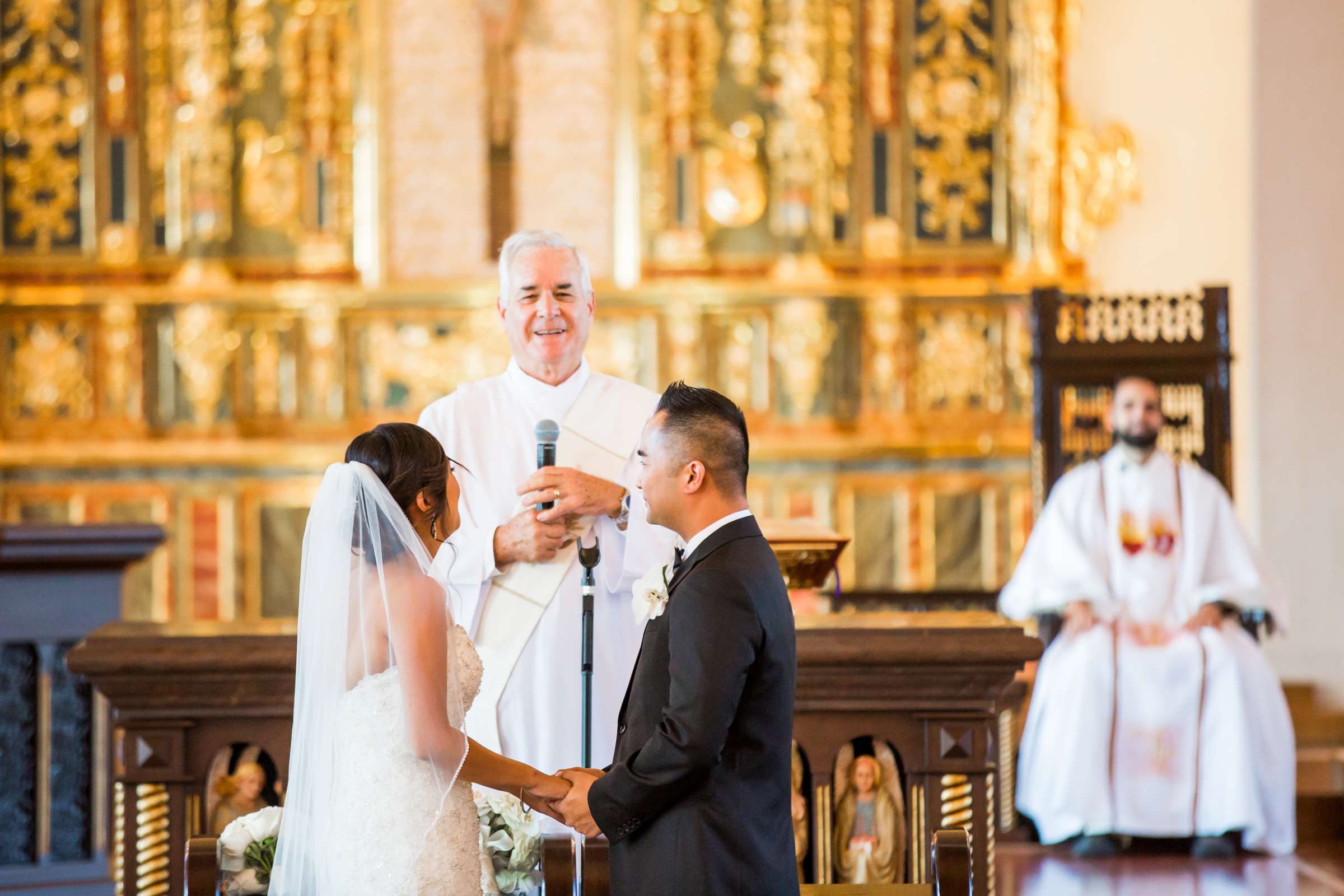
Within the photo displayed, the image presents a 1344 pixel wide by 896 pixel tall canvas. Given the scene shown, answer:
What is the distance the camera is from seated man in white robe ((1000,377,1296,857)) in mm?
6121

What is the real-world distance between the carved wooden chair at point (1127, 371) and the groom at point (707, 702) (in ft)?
15.6

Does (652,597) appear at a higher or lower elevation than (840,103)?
lower

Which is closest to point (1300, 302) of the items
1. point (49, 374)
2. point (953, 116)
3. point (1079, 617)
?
point (953, 116)

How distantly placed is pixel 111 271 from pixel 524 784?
707 cm

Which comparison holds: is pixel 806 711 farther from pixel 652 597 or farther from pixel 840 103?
pixel 840 103

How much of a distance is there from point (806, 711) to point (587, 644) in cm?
76

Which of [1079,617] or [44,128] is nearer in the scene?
[1079,617]

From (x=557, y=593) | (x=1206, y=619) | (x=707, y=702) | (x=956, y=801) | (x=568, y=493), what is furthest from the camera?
(x=1206, y=619)

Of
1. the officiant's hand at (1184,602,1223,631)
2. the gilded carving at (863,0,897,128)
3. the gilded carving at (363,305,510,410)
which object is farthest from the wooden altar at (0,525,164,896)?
the gilded carving at (863,0,897,128)

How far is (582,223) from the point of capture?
9.02 metres

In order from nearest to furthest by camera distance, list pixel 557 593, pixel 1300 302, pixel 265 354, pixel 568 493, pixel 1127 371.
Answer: pixel 568 493 < pixel 557 593 < pixel 1127 371 < pixel 1300 302 < pixel 265 354

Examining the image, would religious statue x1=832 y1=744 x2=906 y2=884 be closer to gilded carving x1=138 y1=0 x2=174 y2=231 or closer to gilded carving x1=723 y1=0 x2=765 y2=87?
gilded carving x1=723 y1=0 x2=765 y2=87

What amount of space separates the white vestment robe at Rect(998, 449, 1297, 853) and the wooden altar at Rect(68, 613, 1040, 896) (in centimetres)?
273

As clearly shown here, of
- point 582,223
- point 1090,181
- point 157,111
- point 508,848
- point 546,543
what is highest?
point 157,111
